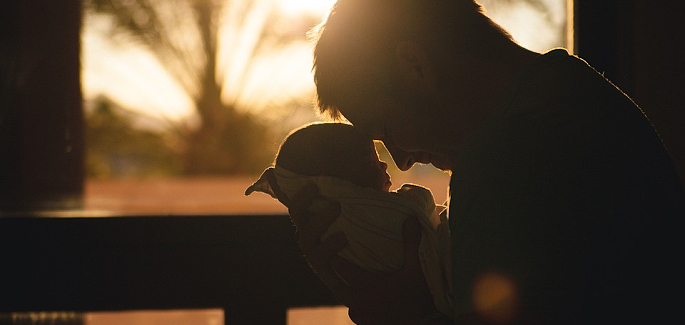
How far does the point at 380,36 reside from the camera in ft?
3.12

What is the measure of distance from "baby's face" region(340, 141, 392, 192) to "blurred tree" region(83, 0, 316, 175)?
3057mm

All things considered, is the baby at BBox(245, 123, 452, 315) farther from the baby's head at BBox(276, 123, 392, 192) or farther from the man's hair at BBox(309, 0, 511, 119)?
the man's hair at BBox(309, 0, 511, 119)

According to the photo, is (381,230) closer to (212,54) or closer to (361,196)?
(361,196)

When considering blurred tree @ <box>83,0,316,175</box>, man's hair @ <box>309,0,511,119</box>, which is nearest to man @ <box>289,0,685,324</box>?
man's hair @ <box>309,0,511,119</box>

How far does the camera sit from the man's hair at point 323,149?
3.93 ft

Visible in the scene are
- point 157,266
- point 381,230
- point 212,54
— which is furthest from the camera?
point 212,54

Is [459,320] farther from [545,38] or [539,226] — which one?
[545,38]

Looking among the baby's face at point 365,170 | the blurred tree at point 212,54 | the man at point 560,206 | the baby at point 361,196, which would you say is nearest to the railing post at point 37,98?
the baby at point 361,196

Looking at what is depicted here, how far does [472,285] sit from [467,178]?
119mm

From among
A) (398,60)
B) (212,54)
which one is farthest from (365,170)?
(212,54)

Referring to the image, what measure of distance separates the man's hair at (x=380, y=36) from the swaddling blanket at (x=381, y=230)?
0.15 m

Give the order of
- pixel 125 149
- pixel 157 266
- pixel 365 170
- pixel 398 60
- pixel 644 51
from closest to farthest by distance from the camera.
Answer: pixel 398 60
pixel 365 170
pixel 157 266
pixel 644 51
pixel 125 149

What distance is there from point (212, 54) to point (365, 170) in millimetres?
4875

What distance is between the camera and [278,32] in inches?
173
